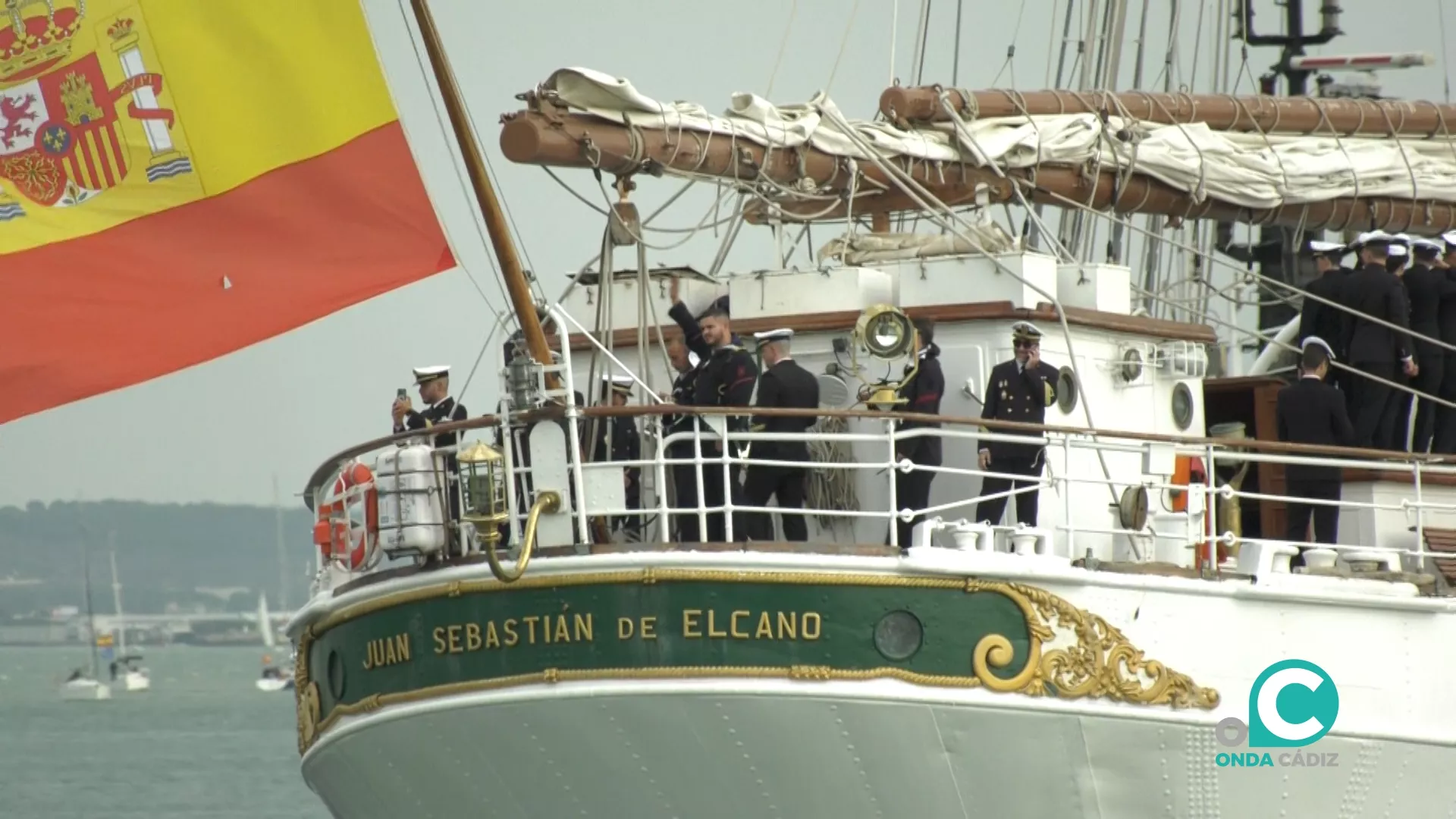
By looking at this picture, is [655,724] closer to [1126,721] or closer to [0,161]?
[1126,721]

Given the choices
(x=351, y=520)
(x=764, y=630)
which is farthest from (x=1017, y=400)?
(x=351, y=520)

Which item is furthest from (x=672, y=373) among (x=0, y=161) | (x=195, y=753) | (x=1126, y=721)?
(x=195, y=753)

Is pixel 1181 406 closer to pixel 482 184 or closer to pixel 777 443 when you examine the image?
pixel 777 443

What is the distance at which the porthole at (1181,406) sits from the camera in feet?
67.6

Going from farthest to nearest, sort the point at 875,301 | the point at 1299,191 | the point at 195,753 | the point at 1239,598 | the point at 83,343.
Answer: the point at 195,753
the point at 1299,191
the point at 875,301
the point at 1239,598
the point at 83,343

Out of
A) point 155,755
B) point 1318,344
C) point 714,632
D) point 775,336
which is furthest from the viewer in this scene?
point 155,755

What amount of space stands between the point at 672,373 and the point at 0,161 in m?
5.66

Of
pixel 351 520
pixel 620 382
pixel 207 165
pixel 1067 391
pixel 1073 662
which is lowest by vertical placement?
pixel 1073 662

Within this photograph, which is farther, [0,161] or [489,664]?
[489,664]

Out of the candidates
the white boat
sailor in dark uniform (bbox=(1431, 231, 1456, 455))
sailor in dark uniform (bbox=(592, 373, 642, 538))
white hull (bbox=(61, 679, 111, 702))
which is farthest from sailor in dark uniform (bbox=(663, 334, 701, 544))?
the white boat

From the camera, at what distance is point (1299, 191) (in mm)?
23500

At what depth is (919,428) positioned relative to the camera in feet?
59.2

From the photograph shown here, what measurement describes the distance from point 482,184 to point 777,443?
281 centimetres

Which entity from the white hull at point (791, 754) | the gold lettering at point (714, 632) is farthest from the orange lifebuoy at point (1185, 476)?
the gold lettering at point (714, 632)
